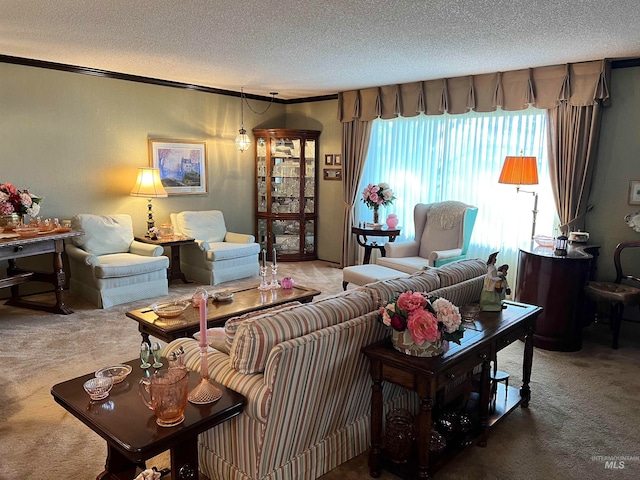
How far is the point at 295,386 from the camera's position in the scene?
6.90 ft

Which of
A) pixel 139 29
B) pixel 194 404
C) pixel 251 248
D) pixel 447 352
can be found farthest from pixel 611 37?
pixel 251 248

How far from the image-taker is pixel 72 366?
368 centimetres

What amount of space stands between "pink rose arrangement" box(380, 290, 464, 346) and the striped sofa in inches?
7.9

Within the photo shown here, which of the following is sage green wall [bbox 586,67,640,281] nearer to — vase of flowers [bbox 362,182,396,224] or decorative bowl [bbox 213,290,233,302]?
vase of flowers [bbox 362,182,396,224]

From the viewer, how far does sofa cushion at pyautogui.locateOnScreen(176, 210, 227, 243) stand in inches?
252

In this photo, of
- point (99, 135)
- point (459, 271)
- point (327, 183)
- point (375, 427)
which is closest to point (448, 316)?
point (375, 427)

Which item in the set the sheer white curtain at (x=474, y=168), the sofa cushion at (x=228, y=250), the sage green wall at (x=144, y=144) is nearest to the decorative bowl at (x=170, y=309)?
the sofa cushion at (x=228, y=250)

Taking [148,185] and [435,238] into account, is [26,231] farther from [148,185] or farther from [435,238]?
[435,238]

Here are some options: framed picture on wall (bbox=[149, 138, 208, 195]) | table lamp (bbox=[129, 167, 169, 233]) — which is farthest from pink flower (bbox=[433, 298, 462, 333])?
framed picture on wall (bbox=[149, 138, 208, 195])

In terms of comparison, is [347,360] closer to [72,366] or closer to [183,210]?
[72,366]

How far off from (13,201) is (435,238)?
14.7 feet

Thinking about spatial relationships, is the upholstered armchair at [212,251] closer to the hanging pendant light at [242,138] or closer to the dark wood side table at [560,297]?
the hanging pendant light at [242,138]

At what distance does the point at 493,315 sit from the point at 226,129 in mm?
5377

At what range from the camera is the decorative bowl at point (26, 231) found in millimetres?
4617
